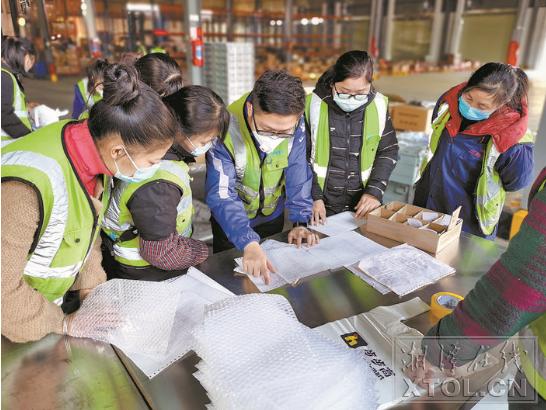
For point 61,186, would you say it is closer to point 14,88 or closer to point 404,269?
point 404,269

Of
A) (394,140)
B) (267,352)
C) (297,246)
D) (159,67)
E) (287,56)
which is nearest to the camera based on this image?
(267,352)

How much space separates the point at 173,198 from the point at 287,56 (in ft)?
41.4

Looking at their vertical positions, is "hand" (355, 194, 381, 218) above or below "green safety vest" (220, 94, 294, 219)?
below

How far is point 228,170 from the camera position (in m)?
1.69

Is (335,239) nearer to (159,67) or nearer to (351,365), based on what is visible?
(351,365)

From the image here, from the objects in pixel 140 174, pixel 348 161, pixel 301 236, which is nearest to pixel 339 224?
pixel 301 236

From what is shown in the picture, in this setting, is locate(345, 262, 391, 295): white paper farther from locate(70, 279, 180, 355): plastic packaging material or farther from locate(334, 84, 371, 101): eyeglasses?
locate(334, 84, 371, 101): eyeglasses


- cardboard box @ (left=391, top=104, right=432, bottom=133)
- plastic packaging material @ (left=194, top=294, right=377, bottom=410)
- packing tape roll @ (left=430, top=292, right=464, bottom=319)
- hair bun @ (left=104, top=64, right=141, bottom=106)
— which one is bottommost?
cardboard box @ (left=391, top=104, right=432, bottom=133)

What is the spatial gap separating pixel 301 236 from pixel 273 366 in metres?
0.88

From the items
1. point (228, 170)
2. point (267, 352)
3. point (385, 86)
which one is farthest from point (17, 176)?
point (385, 86)

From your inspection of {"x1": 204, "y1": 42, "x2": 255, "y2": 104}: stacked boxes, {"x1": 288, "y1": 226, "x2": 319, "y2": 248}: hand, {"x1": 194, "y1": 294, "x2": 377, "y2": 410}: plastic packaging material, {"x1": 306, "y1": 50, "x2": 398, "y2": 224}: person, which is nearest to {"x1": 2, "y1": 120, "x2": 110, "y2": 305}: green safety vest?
{"x1": 194, "y1": 294, "x2": 377, "y2": 410}: plastic packaging material

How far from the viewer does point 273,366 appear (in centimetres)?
85

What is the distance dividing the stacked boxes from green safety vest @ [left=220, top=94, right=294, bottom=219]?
3.95 meters

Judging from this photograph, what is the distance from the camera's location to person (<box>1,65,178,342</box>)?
970mm
